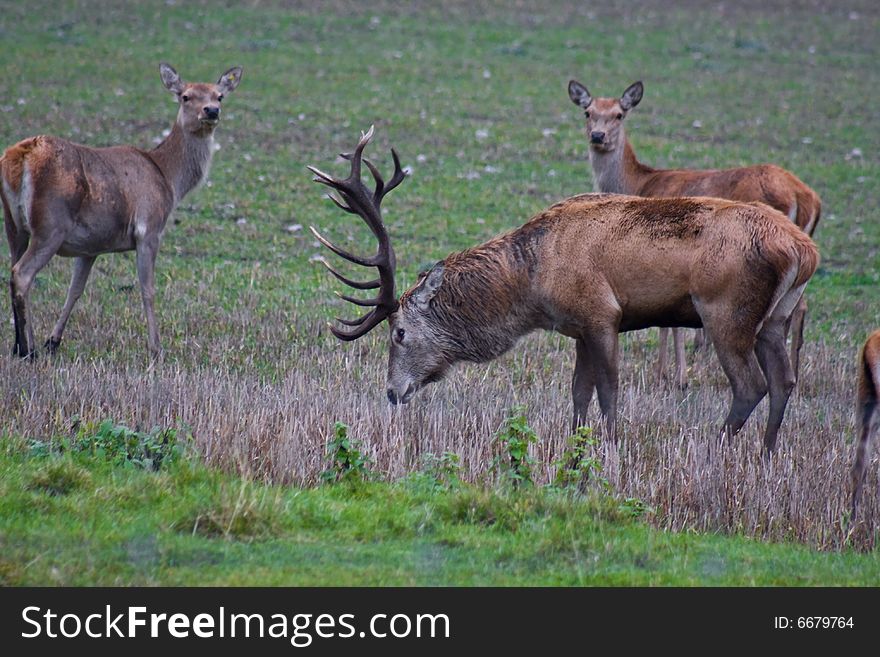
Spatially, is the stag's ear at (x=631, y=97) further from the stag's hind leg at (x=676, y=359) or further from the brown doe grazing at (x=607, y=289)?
the brown doe grazing at (x=607, y=289)

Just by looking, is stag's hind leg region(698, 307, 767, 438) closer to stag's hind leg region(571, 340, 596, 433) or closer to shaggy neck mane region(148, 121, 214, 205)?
stag's hind leg region(571, 340, 596, 433)

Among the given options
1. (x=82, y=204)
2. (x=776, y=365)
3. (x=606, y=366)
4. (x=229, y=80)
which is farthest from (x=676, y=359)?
(x=229, y=80)

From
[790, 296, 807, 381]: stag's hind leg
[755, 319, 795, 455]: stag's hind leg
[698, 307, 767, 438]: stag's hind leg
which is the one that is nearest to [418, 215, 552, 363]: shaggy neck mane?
[698, 307, 767, 438]: stag's hind leg

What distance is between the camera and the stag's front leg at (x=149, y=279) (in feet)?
36.3

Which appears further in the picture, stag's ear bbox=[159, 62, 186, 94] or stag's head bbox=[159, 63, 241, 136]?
stag's ear bbox=[159, 62, 186, 94]

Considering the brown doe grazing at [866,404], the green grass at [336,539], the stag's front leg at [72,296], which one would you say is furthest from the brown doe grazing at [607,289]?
the stag's front leg at [72,296]

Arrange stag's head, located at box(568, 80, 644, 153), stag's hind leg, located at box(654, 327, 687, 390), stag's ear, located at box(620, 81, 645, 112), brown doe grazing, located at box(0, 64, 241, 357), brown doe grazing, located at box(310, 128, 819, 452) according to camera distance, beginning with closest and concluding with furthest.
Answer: brown doe grazing, located at box(310, 128, 819, 452) → brown doe grazing, located at box(0, 64, 241, 357) → stag's hind leg, located at box(654, 327, 687, 390) → stag's head, located at box(568, 80, 644, 153) → stag's ear, located at box(620, 81, 645, 112)

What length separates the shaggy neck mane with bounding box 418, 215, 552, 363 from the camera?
9047mm

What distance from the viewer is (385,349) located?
11.5 m

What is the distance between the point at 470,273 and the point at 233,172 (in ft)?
31.2

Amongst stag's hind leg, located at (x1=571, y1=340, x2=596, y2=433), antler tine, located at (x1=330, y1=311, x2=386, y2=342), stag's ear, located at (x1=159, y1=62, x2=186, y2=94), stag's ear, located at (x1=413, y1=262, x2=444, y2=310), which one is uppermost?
stag's ear, located at (x1=159, y1=62, x2=186, y2=94)

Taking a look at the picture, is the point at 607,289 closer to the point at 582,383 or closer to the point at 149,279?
the point at 582,383

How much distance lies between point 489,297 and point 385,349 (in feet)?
8.30

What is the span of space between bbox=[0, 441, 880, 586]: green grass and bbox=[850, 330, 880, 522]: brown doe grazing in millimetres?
791
